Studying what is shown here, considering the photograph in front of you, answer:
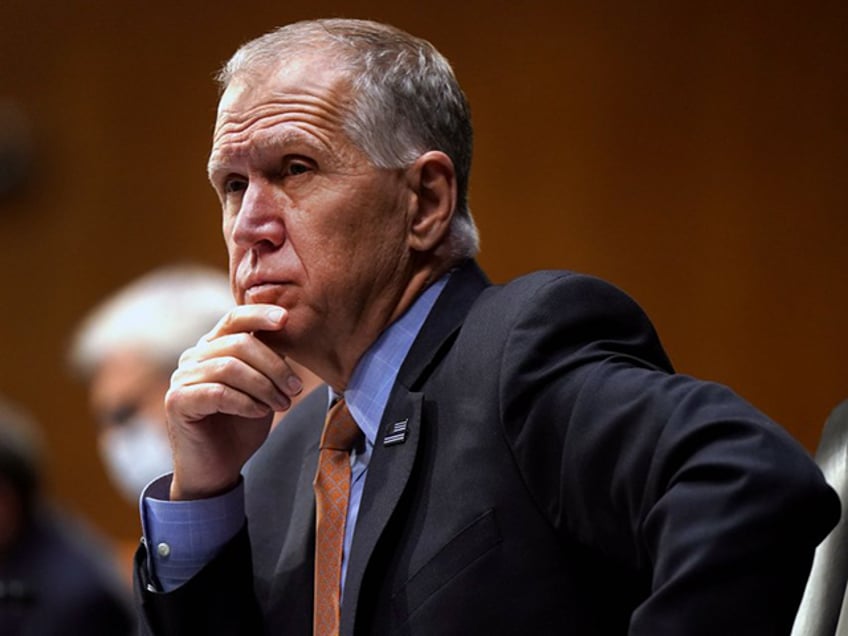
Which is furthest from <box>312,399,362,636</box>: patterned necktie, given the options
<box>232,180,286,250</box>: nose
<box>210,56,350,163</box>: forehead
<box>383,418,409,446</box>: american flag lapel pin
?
<box>210,56,350,163</box>: forehead

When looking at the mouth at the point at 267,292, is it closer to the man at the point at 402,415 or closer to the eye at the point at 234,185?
the man at the point at 402,415

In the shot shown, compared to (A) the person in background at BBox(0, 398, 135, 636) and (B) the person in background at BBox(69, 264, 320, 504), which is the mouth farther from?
(A) the person in background at BBox(0, 398, 135, 636)

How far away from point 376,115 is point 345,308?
254 millimetres

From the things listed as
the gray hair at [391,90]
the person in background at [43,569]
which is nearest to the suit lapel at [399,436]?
the gray hair at [391,90]

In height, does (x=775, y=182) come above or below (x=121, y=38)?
below

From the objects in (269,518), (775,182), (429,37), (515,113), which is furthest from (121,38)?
(269,518)

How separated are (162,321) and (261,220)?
2.15 meters

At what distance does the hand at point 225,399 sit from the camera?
188cm

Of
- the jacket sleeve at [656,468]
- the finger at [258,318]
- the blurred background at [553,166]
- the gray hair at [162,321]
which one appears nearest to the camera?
the jacket sleeve at [656,468]

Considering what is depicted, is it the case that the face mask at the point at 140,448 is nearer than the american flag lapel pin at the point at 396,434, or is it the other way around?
the american flag lapel pin at the point at 396,434

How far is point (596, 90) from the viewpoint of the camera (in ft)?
16.7

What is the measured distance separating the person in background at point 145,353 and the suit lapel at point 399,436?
210 centimetres

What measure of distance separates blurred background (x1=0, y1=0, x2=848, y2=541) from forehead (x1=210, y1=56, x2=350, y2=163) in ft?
10.3

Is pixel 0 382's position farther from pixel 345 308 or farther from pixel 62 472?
pixel 345 308
